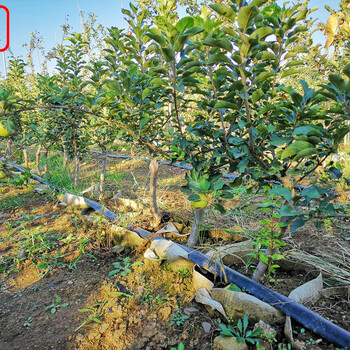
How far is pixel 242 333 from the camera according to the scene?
Answer: 112 centimetres

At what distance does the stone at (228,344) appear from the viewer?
103 cm

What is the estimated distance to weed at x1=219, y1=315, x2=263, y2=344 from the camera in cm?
104

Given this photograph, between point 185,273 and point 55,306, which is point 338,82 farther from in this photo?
point 55,306

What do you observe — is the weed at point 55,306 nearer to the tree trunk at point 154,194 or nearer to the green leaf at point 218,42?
the tree trunk at point 154,194

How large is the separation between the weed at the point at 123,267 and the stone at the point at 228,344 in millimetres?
712

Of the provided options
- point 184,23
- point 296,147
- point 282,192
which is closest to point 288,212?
point 282,192

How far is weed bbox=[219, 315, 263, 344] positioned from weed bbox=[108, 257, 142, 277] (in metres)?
0.70

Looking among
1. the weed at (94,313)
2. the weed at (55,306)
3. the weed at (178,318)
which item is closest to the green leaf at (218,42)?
the weed at (178,318)

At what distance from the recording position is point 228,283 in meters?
1.36

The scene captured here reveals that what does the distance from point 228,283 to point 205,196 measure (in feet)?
1.80

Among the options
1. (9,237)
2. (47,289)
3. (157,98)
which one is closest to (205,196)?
(157,98)

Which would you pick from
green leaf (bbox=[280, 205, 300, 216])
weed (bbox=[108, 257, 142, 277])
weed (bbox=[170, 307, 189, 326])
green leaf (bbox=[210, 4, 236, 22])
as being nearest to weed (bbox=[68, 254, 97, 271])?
weed (bbox=[108, 257, 142, 277])

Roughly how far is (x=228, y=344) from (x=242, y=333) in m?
0.10

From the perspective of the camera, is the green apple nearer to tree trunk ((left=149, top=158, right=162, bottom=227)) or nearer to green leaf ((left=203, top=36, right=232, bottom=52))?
green leaf ((left=203, top=36, right=232, bottom=52))
